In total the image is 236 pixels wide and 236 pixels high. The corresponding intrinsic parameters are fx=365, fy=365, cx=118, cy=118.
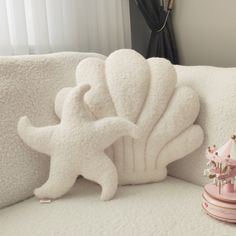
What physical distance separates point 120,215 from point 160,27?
1.23 m

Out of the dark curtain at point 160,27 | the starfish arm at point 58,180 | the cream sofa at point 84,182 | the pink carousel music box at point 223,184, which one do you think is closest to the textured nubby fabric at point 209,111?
the cream sofa at point 84,182

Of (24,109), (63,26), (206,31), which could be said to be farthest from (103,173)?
(206,31)

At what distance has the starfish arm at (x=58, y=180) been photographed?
42.7 inches

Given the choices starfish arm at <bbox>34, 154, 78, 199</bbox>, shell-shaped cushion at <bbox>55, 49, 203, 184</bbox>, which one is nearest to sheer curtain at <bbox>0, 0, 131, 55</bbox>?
shell-shaped cushion at <bbox>55, 49, 203, 184</bbox>

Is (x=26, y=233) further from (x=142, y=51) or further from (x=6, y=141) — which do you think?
(x=142, y=51)

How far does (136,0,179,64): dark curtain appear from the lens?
1.93 m

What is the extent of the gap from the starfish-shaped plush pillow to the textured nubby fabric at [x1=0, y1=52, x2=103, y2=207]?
55 millimetres

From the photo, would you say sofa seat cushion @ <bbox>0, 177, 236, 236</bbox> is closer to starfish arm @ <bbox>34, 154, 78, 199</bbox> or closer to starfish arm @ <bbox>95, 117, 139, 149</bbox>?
starfish arm @ <bbox>34, 154, 78, 199</bbox>

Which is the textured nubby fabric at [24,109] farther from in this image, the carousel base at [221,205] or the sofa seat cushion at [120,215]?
the carousel base at [221,205]

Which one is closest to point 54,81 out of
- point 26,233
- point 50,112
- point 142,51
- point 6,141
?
point 50,112

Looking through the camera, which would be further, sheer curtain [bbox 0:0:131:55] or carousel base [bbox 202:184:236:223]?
sheer curtain [bbox 0:0:131:55]

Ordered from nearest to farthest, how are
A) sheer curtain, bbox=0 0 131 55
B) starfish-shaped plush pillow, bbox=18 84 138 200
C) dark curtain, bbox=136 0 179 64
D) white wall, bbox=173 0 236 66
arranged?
starfish-shaped plush pillow, bbox=18 84 138 200 → sheer curtain, bbox=0 0 131 55 → white wall, bbox=173 0 236 66 → dark curtain, bbox=136 0 179 64

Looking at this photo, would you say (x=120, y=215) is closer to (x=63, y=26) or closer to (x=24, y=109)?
(x=24, y=109)

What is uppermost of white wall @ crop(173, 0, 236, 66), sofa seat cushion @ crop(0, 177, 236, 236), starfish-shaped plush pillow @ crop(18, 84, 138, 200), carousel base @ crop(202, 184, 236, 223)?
white wall @ crop(173, 0, 236, 66)
